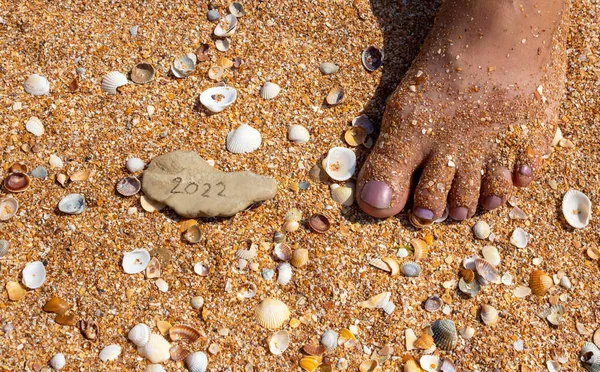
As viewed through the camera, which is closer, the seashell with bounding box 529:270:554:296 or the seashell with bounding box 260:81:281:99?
the seashell with bounding box 529:270:554:296

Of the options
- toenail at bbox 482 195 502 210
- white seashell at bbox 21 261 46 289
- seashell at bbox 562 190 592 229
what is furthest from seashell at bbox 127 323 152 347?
seashell at bbox 562 190 592 229

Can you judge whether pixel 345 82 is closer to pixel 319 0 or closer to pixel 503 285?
pixel 319 0

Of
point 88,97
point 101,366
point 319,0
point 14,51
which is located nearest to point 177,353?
point 101,366

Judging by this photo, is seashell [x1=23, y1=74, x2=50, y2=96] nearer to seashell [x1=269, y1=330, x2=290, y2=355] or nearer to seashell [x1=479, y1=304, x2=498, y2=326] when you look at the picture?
seashell [x1=269, y1=330, x2=290, y2=355]

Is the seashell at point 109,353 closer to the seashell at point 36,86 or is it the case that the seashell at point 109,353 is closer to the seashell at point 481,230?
the seashell at point 36,86

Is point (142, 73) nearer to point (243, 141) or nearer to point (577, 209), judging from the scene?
point (243, 141)
